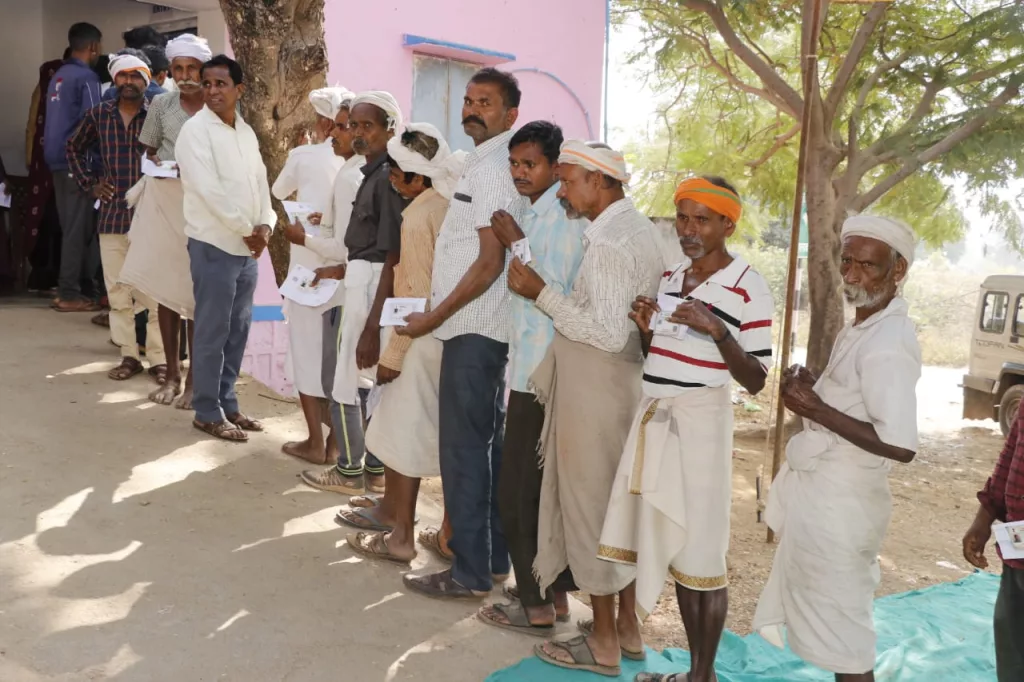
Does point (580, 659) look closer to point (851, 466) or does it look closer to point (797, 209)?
point (851, 466)

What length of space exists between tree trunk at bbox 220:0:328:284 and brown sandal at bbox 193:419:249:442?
153cm

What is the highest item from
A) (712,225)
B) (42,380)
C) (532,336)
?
(712,225)

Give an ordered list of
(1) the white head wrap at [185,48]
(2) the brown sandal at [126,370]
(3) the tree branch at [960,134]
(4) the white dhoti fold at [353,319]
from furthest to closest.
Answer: (3) the tree branch at [960,134] < (2) the brown sandal at [126,370] < (1) the white head wrap at [185,48] < (4) the white dhoti fold at [353,319]

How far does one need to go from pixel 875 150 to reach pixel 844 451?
27.4ft

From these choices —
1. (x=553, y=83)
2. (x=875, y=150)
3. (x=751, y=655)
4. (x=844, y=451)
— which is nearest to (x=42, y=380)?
(x=751, y=655)

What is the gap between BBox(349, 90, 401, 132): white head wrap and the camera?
425 centimetres

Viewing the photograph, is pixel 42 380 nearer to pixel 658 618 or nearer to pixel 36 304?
pixel 36 304

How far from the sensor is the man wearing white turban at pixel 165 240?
5.56 m

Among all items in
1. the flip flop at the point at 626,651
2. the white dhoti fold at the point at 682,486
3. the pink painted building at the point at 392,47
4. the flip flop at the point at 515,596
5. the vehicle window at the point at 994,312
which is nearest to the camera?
the white dhoti fold at the point at 682,486

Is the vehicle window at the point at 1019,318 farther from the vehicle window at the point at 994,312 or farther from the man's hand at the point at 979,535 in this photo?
the man's hand at the point at 979,535

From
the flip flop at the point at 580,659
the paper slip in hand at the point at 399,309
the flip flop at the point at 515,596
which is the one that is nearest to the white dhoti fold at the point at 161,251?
the paper slip in hand at the point at 399,309

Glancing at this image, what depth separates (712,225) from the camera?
3.04 m

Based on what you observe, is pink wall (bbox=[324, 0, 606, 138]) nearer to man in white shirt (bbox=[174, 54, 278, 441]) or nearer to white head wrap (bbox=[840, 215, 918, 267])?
man in white shirt (bbox=[174, 54, 278, 441])

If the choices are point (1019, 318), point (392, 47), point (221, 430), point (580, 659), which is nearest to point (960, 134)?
point (1019, 318)
